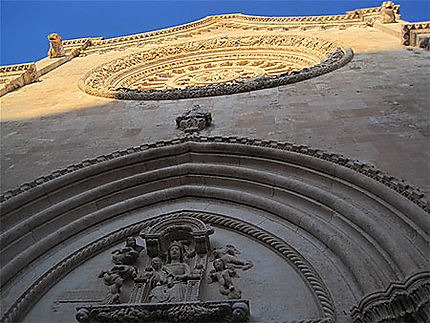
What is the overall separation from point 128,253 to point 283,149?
2.66 metres

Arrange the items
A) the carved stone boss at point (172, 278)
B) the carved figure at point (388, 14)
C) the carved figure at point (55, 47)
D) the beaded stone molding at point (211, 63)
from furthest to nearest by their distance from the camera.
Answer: the carved figure at point (55, 47) → the carved figure at point (388, 14) → the beaded stone molding at point (211, 63) → the carved stone boss at point (172, 278)

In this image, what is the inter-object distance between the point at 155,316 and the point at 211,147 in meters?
3.27

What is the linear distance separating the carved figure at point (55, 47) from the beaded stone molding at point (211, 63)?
2.58 m

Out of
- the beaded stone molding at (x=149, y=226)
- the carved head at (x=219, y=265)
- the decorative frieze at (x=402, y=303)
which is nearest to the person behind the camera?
the decorative frieze at (x=402, y=303)

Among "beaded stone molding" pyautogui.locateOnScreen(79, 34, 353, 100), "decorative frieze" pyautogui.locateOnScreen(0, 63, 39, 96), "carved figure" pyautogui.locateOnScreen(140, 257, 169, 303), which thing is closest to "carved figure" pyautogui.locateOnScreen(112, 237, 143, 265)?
"carved figure" pyautogui.locateOnScreen(140, 257, 169, 303)

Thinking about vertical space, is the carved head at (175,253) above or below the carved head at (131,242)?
below

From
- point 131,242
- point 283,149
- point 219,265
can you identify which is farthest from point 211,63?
point 219,265

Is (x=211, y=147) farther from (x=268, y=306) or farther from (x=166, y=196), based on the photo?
(x=268, y=306)

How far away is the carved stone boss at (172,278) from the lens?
170 inches

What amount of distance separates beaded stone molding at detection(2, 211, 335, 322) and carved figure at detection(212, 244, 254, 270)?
357 millimetres

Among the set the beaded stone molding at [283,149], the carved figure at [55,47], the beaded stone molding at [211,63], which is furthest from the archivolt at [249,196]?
the carved figure at [55,47]

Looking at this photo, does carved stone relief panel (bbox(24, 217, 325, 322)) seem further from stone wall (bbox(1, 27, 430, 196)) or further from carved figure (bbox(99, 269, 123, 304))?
stone wall (bbox(1, 27, 430, 196))

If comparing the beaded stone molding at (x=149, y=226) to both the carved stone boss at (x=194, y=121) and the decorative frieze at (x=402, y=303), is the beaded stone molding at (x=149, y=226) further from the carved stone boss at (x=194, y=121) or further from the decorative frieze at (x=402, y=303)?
the carved stone boss at (x=194, y=121)

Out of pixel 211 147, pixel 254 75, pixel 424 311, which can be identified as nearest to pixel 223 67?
pixel 254 75
